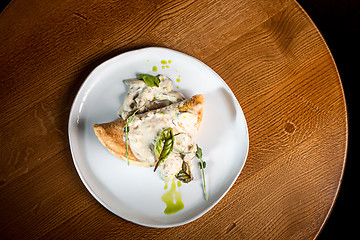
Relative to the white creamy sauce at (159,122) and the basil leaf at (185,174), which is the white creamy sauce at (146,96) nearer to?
the white creamy sauce at (159,122)

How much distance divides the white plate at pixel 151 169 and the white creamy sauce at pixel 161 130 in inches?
5.1

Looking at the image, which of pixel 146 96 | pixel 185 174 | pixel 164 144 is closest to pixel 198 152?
pixel 185 174

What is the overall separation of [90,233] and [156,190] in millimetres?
507

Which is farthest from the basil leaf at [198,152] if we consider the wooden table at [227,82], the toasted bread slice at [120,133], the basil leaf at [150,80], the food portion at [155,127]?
the basil leaf at [150,80]

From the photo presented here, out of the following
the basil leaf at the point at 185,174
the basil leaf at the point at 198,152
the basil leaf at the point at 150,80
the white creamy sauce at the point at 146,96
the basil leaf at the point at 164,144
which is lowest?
the basil leaf at the point at 185,174

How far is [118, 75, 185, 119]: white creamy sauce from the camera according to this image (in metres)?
1.95

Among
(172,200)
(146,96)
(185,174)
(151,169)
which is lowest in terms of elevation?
(172,200)

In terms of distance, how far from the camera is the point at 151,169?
1.99 m

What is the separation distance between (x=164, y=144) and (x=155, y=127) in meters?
0.15

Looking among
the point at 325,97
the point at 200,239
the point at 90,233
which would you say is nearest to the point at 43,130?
the point at 90,233

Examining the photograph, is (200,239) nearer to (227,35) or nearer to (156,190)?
(156,190)

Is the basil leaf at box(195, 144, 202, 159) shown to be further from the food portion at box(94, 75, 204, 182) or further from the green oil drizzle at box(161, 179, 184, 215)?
the green oil drizzle at box(161, 179, 184, 215)

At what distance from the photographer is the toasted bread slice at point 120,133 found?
1926 millimetres

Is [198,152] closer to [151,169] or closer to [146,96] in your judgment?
[151,169]
